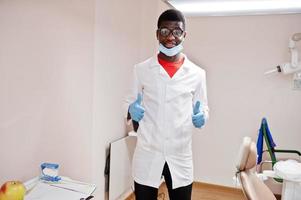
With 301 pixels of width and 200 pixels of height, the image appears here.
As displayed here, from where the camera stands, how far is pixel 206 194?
9.98 feet

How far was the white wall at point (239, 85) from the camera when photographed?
286 centimetres

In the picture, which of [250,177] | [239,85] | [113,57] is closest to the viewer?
[250,177]

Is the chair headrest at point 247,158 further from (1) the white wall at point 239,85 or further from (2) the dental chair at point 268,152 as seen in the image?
(1) the white wall at point 239,85

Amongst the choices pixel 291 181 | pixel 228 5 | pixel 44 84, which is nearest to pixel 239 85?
pixel 291 181

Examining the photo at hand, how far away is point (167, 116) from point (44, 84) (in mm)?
916

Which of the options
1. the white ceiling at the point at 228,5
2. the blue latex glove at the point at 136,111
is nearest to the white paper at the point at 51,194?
the blue latex glove at the point at 136,111

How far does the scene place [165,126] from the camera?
4.95ft

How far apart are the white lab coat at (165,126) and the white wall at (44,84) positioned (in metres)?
0.66

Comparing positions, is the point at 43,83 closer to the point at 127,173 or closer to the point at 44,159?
the point at 44,159

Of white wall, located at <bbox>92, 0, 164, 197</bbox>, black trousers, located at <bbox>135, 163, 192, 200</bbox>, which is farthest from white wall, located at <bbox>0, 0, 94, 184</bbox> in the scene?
black trousers, located at <bbox>135, 163, 192, 200</bbox>

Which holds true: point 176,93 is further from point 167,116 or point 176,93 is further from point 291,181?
point 291,181

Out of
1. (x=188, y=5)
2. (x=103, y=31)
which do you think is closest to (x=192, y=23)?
(x=103, y=31)

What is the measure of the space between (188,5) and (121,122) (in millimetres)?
1379

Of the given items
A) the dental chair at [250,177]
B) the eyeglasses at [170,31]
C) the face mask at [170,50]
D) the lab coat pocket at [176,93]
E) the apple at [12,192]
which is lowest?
the apple at [12,192]
